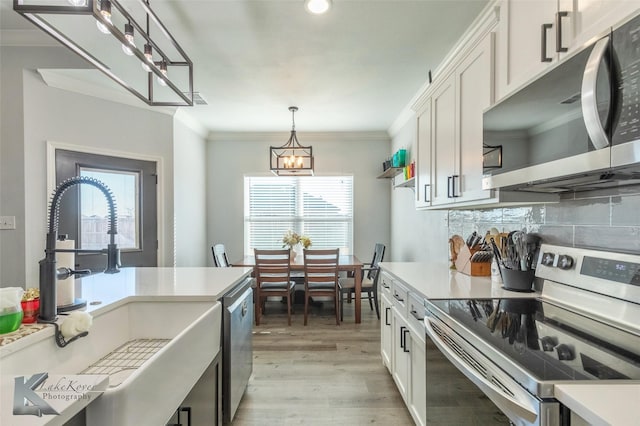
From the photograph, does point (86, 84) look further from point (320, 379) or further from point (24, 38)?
point (320, 379)

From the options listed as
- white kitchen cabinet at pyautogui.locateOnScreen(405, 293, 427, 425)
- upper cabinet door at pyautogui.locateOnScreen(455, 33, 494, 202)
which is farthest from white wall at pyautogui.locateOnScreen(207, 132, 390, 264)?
white kitchen cabinet at pyautogui.locateOnScreen(405, 293, 427, 425)

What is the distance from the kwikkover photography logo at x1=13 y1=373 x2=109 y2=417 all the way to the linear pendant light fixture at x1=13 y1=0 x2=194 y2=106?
1150 millimetres

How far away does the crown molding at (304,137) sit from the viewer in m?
5.11

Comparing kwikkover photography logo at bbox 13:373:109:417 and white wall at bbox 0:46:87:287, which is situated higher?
white wall at bbox 0:46:87:287

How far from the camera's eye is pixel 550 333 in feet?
3.54

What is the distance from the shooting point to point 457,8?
201 centimetres

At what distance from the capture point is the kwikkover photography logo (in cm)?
61

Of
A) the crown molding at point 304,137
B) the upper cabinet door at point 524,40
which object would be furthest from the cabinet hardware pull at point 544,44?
the crown molding at point 304,137

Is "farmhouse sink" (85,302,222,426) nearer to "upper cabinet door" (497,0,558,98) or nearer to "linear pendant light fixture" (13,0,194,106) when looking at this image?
"linear pendant light fixture" (13,0,194,106)

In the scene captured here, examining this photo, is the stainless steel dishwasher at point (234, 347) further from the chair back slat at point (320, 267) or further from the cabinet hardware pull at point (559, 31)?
the cabinet hardware pull at point (559, 31)

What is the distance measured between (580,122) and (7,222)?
3.87 m

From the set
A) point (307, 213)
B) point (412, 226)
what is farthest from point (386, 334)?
point (307, 213)

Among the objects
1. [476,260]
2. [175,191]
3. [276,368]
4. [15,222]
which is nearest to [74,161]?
[15,222]

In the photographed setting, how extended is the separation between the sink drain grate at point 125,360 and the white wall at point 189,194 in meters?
2.73
